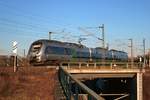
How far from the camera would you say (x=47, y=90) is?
32625 mm

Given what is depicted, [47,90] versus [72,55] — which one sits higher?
[72,55]

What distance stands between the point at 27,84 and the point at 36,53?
7.26 m

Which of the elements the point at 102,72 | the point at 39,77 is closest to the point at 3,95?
the point at 39,77

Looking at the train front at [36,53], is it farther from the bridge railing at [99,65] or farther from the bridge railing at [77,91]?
the bridge railing at [77,91]

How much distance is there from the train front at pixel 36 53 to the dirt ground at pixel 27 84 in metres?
2.30

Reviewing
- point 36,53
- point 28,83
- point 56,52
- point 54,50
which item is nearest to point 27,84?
point 28,83

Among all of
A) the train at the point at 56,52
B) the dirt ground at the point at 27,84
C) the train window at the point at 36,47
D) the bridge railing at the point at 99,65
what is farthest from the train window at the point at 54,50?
the dirt ground at the point at 27,84

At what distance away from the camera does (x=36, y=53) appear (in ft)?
134

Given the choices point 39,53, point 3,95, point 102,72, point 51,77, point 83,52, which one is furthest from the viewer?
point 83,52

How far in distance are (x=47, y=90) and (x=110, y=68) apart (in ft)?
44.0

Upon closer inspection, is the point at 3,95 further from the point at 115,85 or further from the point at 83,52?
the point at 115,85

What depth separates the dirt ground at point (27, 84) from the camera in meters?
30.0

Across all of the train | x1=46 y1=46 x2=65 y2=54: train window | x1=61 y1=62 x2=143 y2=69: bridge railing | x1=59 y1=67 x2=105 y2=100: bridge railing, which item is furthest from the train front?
x1=59 y1=67 x2=105 y2=100: bridge railing

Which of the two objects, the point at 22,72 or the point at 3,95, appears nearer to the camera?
the point at 3,95
